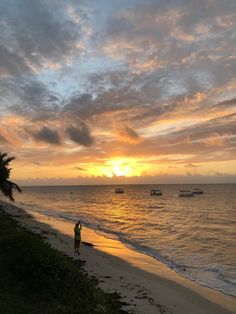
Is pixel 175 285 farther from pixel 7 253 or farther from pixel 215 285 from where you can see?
pixel 7 253

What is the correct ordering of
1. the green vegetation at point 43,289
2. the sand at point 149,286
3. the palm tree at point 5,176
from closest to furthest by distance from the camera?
the green vegetation at point 43,289 → the sand at point 149,286 → the palm tree at point 5,176

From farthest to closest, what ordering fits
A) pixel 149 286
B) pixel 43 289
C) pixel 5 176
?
pixel 5 176 < pixel 149 286 < pixel 43 289

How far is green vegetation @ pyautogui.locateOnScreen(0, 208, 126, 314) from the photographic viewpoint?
11.2 meters

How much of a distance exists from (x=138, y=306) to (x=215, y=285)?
23.2 ft

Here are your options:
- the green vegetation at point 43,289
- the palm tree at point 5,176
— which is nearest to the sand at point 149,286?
the green vegetation at point 43,289

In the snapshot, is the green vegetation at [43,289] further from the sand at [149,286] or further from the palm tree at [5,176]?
the palm tree at [5,176]

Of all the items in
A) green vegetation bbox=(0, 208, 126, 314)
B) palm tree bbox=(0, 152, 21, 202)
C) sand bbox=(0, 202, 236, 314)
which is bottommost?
sand bbox=(0, 202, 236, 314)

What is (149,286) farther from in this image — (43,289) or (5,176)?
(5,176)

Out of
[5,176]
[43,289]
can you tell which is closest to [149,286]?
[43,289]

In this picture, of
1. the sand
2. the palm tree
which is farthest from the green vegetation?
the palm tree

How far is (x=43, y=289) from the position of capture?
40.3 feet

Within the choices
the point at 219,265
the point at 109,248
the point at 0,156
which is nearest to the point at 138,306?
the point at 219,265

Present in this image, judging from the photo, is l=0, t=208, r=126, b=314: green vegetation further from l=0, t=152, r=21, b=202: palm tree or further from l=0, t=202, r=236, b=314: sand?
l=0, t=152, r=21, b=202: palm tree

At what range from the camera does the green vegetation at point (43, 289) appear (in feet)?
36.7
